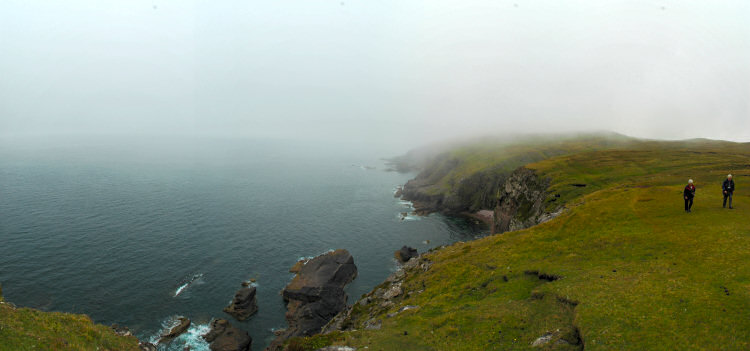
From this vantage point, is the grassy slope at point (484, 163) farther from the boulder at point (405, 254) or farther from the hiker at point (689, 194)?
the hiker at point (689, 194)

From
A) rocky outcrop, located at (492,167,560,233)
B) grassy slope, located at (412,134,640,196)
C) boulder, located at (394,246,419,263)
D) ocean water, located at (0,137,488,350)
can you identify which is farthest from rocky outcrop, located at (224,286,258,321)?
grassy slope, located at (412,134,640,196)

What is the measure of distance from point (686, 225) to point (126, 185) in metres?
178

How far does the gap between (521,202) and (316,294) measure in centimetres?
5498

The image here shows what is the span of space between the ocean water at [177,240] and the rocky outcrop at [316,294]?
249 centimetres

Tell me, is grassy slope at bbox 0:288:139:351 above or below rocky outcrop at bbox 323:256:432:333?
above

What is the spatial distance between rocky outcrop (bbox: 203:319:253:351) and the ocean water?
158 centimetres

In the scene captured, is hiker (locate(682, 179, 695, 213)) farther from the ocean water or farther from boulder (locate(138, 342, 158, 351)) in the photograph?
boulder (locate(138, 342, 158, 351))

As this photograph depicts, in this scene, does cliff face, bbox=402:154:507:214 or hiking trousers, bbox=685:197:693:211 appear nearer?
hiking trousers, bbox=685:197:693:211

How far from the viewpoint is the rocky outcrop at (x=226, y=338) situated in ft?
156

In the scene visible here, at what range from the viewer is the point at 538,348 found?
68.4ft

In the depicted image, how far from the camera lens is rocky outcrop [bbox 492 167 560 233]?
7231 cm

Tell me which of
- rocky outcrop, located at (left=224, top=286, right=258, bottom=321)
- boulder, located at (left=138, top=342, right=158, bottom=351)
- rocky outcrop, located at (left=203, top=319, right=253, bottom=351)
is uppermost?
boulder, located at (left=138, top=342, right=158, bottom=351)

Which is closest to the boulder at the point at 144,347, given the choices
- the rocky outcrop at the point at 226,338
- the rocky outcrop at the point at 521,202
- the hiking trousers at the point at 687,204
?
the rocky outcrop at the point at 226,338

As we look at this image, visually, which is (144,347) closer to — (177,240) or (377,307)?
(377,307)
